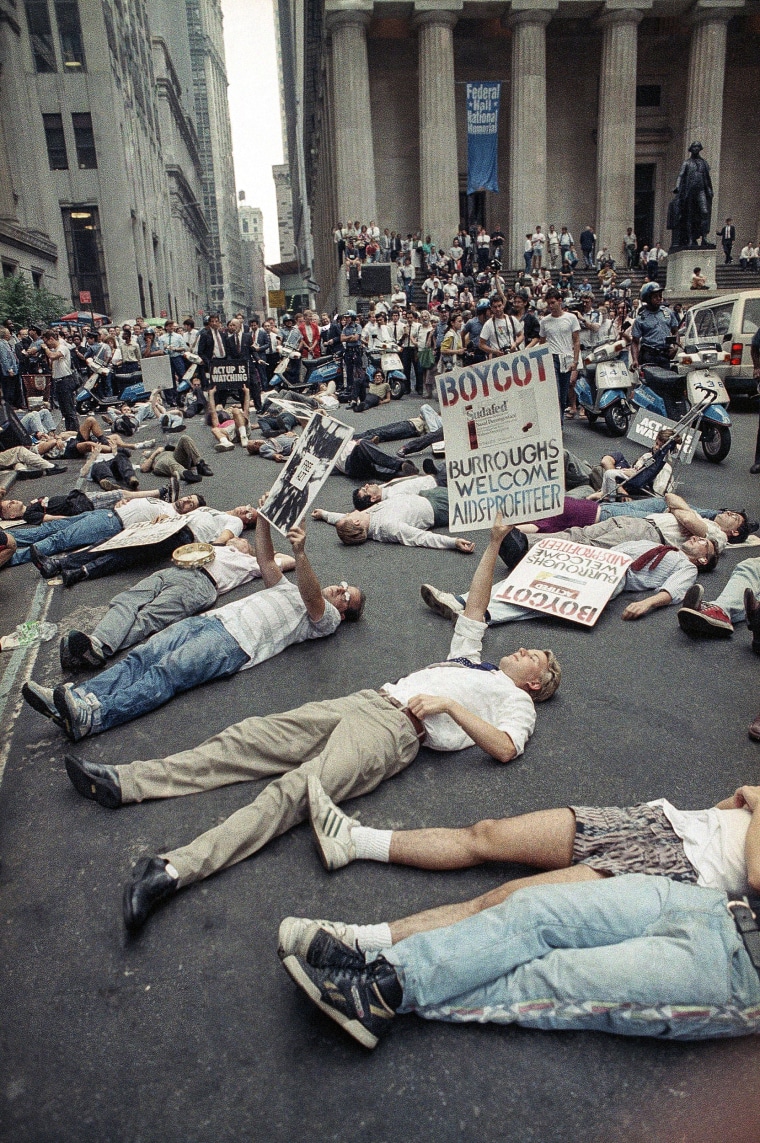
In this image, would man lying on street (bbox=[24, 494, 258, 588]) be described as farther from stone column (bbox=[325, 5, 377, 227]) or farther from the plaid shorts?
stone column (bbox=[325, 5, 377, 227])

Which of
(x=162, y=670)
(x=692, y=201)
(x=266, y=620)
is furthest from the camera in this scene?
(x=692, y=201)

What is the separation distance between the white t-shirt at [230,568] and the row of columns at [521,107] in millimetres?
29050

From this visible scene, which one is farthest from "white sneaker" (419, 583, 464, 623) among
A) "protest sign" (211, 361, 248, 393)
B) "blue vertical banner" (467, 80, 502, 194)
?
"blue vertical banner" (467, 80, 502, 194)

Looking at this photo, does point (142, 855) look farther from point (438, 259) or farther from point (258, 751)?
point (438, 259)

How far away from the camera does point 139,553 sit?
284 inches

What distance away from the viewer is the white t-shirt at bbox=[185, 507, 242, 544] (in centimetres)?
703

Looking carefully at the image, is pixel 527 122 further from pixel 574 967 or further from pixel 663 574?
pixel 574 967

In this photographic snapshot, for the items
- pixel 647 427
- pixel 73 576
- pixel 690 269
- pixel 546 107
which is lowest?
pixel 73 576

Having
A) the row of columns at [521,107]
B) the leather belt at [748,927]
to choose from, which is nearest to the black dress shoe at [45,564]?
the leather belt at [748,927]

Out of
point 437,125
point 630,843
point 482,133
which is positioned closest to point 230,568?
point 630,843

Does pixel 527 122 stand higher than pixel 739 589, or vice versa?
pixel 527 122

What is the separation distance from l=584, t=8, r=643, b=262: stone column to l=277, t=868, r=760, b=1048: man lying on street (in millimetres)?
35639

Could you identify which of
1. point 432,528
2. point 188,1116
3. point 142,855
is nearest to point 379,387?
point 432,528

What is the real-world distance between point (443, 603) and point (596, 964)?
12.0ft
